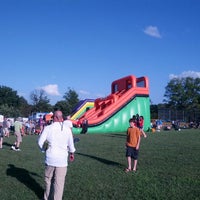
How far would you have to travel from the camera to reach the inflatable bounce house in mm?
26062

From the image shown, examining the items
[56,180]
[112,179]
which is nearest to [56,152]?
[56,180]

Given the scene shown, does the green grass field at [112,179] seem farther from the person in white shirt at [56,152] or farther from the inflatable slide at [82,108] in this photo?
the inflatable slide at [82,108]

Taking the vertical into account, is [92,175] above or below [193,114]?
below

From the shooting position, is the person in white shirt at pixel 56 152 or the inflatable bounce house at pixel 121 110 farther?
the inflatable bounce house at pixel 121 110

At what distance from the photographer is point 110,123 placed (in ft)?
87.2

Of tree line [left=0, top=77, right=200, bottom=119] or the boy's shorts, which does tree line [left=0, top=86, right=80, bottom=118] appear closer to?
tree line [left=0, top=77, right=200, bottom=119]


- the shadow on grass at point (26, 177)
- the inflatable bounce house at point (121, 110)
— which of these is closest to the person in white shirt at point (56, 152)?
the shadow on grass at point (26, 177)

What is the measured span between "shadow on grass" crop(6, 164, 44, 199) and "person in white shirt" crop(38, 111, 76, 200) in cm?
96

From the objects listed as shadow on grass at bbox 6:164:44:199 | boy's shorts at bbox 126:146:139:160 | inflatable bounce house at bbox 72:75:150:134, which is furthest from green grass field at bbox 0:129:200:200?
inflatable bounce house at bbox 72:75:150:134

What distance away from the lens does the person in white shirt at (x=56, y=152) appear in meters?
5.47

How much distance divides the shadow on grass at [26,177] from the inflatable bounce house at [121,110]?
1655cm

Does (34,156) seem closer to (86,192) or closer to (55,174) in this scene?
(86,192)

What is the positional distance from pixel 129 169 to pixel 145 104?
1988cm

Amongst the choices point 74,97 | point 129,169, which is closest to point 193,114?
point 74,97
